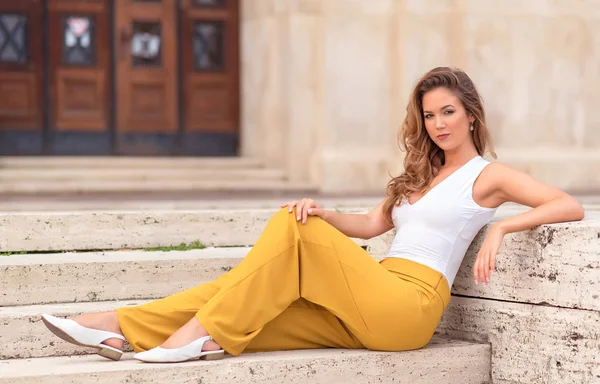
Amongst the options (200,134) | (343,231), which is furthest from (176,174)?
(343,231)

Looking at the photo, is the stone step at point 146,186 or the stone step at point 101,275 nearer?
the stone step at point 101,275

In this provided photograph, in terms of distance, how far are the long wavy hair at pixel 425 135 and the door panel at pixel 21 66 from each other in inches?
252

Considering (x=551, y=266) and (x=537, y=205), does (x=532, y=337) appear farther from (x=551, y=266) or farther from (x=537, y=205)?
(x=537, y=205)

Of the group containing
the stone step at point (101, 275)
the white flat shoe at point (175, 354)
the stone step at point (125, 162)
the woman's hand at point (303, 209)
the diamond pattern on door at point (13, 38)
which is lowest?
the white flat shoe at point (175, 354)

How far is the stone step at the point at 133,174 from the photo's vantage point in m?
8.34

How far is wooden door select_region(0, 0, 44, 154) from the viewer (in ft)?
31.4

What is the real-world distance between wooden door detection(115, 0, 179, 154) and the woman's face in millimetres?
6445

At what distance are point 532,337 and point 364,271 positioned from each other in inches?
30.2

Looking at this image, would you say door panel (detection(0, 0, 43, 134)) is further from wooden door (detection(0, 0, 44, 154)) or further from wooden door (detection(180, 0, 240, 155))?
wooden door (detection(180, 0, 240, 155))

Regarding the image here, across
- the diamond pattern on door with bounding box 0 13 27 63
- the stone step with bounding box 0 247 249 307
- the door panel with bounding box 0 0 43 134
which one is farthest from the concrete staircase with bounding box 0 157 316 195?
the stone step with bounding box 0 247 249 307

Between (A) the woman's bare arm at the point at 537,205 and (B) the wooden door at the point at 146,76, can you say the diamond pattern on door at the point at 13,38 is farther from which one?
(A) the woman's bare arm at the point at 537,205

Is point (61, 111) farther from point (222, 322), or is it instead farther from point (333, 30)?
point (222, 322)

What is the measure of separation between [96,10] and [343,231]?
6547mm

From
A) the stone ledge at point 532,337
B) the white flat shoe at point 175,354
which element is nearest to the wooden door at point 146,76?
the stone ledge at point 532,337
